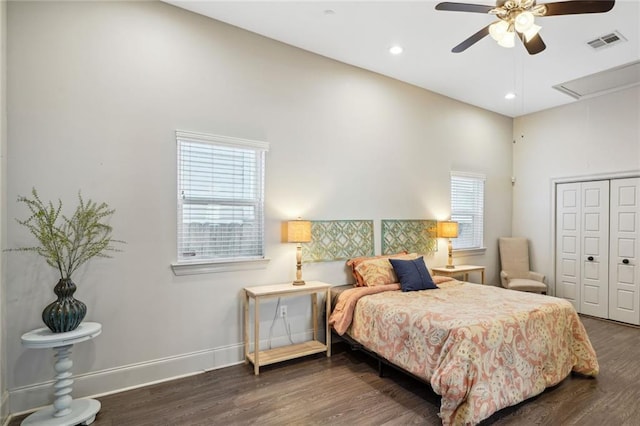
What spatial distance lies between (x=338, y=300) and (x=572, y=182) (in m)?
4.36

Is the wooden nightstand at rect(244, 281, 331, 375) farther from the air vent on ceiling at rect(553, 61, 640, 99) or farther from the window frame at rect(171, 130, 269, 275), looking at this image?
the air vent on ceiling at rect(553, 61, 640, 99)

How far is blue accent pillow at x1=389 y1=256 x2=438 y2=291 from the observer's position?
11.8ft

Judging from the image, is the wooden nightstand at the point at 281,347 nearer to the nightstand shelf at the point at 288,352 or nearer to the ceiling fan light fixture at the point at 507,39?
the nightstand shelf at the point at 288,352

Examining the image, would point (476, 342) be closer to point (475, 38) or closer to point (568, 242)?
point (475, 38)

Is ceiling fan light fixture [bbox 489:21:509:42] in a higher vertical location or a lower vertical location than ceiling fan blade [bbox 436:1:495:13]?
lower

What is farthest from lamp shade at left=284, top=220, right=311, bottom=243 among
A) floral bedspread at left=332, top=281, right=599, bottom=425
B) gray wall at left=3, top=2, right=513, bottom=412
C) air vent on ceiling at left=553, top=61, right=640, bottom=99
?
air vent on ceiling at left=553, top=61, right=640, bottom=99

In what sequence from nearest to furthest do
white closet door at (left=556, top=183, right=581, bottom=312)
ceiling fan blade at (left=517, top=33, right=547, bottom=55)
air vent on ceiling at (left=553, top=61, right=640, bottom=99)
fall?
ceiling fan blade at (left=517, top=33, right=547, bottom=55) < air vent on ceiling at (left=553, top=61, right=640, bottom=99) < white closet door at (left=556, top=183, right=581, bottom=312)

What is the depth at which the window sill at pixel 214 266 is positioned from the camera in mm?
2990

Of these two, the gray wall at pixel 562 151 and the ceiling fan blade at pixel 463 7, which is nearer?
the ceiling fan blade at pixel 463 7

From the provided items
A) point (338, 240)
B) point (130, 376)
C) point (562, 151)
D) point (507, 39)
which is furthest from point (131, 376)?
point (562, 151)

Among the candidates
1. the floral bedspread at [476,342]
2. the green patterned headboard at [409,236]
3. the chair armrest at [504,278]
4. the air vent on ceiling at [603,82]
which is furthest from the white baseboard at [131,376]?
the air vent on ceiling at [603,82]

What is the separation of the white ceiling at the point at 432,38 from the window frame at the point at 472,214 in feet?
4.40

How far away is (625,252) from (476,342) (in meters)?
4.00

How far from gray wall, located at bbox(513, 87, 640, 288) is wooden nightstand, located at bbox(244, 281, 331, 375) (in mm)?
4200
